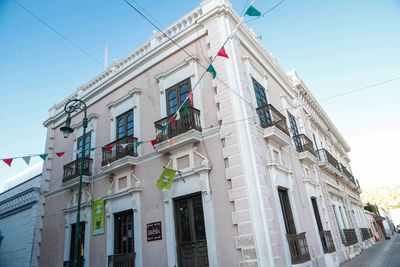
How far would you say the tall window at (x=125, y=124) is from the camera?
38.9 feet

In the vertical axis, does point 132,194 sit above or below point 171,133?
below

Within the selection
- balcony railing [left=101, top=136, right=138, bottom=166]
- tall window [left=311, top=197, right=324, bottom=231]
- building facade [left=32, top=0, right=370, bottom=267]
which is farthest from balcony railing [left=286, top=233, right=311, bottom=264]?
balcony railing [left=101, top=136, right=138, bottom=166]

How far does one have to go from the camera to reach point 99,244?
35.0 ft

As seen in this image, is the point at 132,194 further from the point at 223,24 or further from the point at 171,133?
the point at 223,24

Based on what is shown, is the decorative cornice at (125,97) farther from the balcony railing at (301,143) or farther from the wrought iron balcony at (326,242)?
the wrought iron balcony at (326,242)

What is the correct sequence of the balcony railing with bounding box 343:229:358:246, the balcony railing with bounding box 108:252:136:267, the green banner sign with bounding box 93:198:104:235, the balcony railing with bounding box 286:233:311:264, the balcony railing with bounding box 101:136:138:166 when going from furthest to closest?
the balcony railing with bounding box 343:229:358:246
the green banner sign with bounding box 93:198:104:235
the balcony railing with bounding box 101:136:138:166
the balcony railing with bounding box 108:252:136:267
the balcony railing with bounding box 286:233:311:264

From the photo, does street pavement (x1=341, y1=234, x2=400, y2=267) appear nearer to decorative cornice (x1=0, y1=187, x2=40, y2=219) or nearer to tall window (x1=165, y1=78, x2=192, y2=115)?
tall window (x1=165, y1=78, x2=192, y2=115)

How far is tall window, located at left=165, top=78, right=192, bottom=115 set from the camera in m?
10.2

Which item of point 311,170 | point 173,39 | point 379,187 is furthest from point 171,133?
point 379,187

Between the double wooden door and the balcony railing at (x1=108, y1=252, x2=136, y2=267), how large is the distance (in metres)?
2.05

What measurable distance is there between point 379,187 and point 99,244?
109425mm

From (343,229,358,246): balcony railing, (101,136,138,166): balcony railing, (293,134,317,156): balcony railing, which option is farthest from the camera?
(343,229,358,246): balcony railing

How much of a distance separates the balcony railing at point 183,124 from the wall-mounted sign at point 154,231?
2.85 meters

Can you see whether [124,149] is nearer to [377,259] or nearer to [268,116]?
[268,116]
